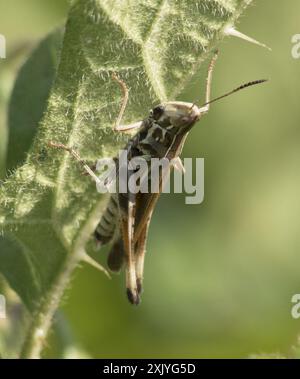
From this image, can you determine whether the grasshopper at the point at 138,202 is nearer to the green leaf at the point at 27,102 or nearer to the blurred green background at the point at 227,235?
the green leaf at the point at 27,102

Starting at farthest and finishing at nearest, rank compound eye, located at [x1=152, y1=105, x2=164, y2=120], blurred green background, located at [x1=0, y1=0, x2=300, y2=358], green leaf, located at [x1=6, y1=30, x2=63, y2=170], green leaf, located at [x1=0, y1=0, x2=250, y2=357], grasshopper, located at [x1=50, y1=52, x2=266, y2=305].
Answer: blurred green background, located at [x1=0, y1=0, x2=300, y2=358] < grasshopper, located at [x1=50, y1=52, x2=266, y2=305] < compound eye, located at [x1=152, y1=105, x2=164, y2=120] < green leaf, located at [x1=6, y1=30, x2=63, y2=170] < green leaf, located at [x1=0, y1=0, x2=250, y2=357]

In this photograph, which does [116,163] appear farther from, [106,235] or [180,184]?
[180,184]

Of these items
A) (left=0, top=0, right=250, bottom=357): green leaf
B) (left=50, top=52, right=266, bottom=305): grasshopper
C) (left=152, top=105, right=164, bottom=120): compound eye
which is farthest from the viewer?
(left=50, top=52, right=266, bottom=305): grasshopper

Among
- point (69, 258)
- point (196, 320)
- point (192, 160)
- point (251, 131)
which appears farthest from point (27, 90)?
point (251, 131)

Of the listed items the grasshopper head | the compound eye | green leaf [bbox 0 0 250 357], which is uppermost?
the grasshopper head

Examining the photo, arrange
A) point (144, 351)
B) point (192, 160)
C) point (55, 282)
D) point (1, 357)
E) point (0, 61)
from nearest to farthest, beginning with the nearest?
point (1, 357)
point (55, 282)
point (0, 61)
point (144, 351)
point (192, 160)

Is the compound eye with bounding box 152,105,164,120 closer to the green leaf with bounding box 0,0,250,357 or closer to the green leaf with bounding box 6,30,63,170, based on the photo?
the green leaf with bounding box 0,0,250,357

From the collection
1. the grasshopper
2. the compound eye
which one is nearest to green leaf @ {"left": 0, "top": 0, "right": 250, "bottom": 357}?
the compound eye
